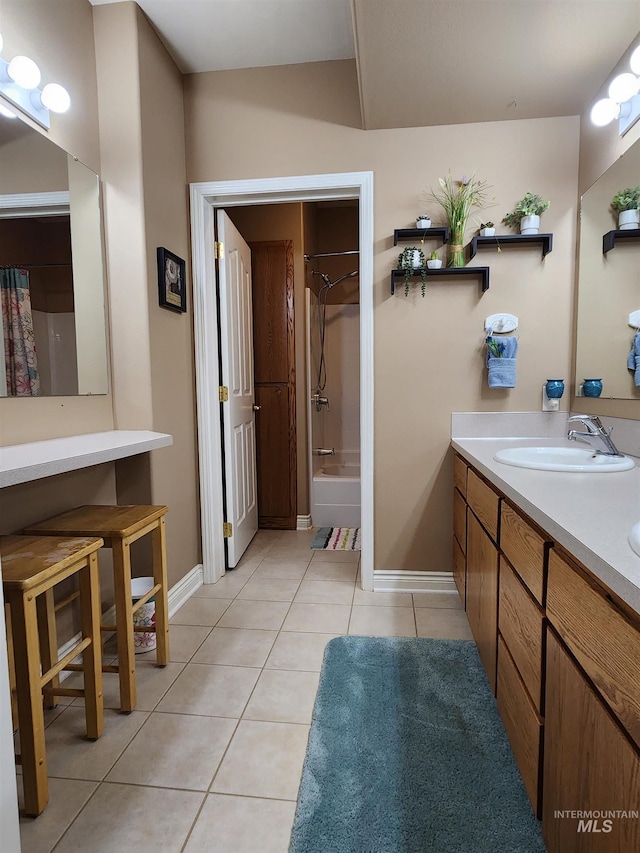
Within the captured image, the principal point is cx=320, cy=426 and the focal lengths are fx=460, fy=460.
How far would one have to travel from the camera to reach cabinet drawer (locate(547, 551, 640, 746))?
0.64 metres

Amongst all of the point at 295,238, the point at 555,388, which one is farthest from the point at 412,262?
the point at 295,238

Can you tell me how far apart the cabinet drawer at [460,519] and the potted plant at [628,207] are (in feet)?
4.04

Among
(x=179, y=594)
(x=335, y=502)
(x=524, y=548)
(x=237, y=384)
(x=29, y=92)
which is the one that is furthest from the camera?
(x=335, y=502)

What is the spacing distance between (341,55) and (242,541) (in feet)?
8.75

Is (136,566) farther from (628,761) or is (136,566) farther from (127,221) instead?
(628,761)

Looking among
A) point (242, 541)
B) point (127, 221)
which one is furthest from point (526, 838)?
point (127, 221)

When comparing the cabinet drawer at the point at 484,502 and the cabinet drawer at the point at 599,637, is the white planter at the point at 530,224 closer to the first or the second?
the cabinet drawer at the point at 484,502

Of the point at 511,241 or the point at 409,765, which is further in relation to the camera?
the point at 511,241

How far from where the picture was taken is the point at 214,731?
57.5 inches

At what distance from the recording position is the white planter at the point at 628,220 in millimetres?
1669

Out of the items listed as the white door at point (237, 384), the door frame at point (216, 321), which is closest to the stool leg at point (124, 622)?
the door frame at point (216, 321)

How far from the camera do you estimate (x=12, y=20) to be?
4.98 ft

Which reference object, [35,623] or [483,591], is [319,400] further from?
[35,623]

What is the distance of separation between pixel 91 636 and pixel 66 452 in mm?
553
